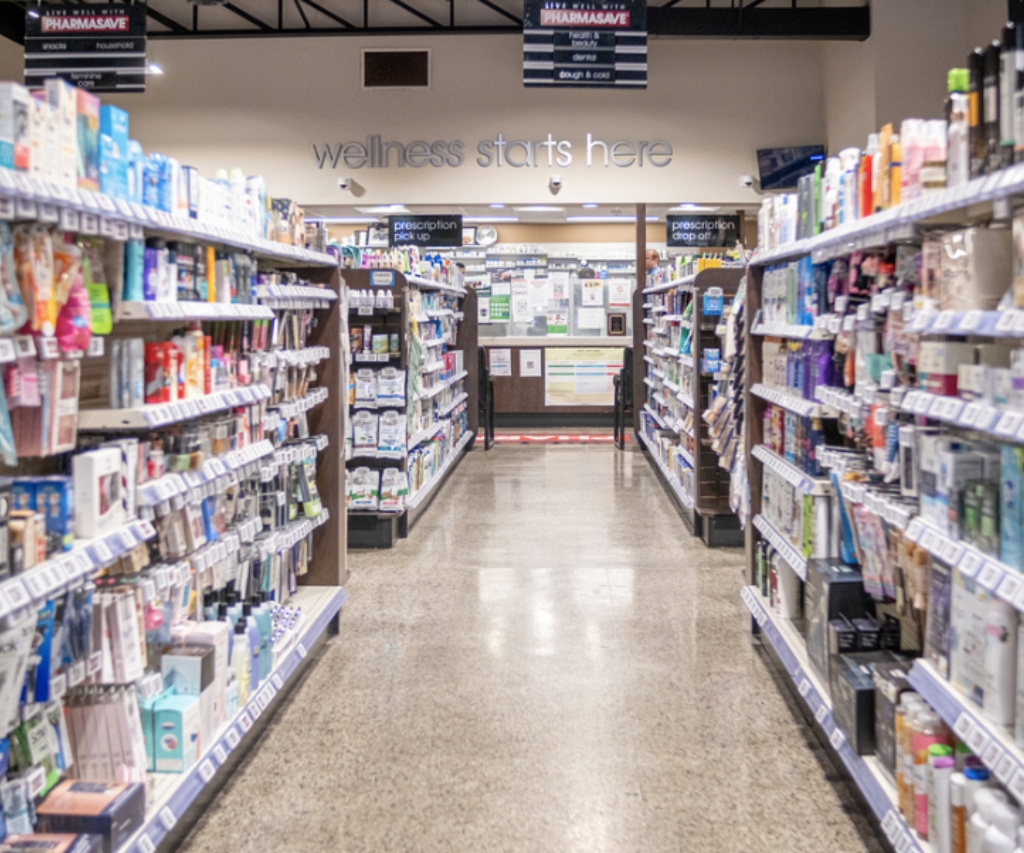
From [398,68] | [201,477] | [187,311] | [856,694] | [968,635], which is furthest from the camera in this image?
[398,68]

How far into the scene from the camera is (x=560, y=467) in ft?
35.7

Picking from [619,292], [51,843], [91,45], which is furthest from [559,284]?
[51,843]

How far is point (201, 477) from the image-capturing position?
3.30 metres

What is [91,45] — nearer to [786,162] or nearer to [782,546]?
[786,162]

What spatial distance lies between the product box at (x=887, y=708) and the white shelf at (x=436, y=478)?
4.75 m

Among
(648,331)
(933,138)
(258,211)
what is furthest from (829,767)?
(648,331)

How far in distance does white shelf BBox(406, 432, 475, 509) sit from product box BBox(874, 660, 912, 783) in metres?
4.75

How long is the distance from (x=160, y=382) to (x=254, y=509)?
1117mm

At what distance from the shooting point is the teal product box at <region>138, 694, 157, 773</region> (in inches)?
115

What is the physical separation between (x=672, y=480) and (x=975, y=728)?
21.2 ft

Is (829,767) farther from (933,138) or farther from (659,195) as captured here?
(659,195)

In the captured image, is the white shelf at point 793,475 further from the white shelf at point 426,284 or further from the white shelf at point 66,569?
the white shelf at point 426,284

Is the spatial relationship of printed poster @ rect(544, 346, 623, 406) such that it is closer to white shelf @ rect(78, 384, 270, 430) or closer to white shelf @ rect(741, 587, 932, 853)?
white shelf @ rect(741, 587, 932, 853)

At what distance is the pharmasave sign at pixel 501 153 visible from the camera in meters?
12.2
